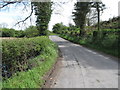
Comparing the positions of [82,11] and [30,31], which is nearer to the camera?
[30,31]

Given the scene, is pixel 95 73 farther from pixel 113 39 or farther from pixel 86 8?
pixel 86 8

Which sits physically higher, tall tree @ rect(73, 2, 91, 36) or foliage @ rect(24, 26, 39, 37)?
tall tree @ rect(73, 2, 91, 36)

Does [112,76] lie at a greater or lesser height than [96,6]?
lesser

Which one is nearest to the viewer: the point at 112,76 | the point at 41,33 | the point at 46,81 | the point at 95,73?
the point at 46,81

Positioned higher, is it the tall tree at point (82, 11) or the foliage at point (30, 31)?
the tall tree at point (82, 11)

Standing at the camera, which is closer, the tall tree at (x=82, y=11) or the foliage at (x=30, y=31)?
the foliage at (x=30, y=31)

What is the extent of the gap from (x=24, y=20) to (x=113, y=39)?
882 centimetres

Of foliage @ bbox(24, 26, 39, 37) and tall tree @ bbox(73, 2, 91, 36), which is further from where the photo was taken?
tall tree @ bbox(73, 2, 91, 36)

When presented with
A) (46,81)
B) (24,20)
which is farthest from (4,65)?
(24,20)

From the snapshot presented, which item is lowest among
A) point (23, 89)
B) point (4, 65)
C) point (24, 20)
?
point (23, 89)

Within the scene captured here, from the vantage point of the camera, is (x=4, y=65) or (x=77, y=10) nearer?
(x=4, y=65)

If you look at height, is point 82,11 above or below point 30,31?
above

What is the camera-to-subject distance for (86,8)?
1217 inches

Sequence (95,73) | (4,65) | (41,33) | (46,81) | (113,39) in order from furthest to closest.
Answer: (41,33), (113,39), (95,73), (46,81), (4,65)
